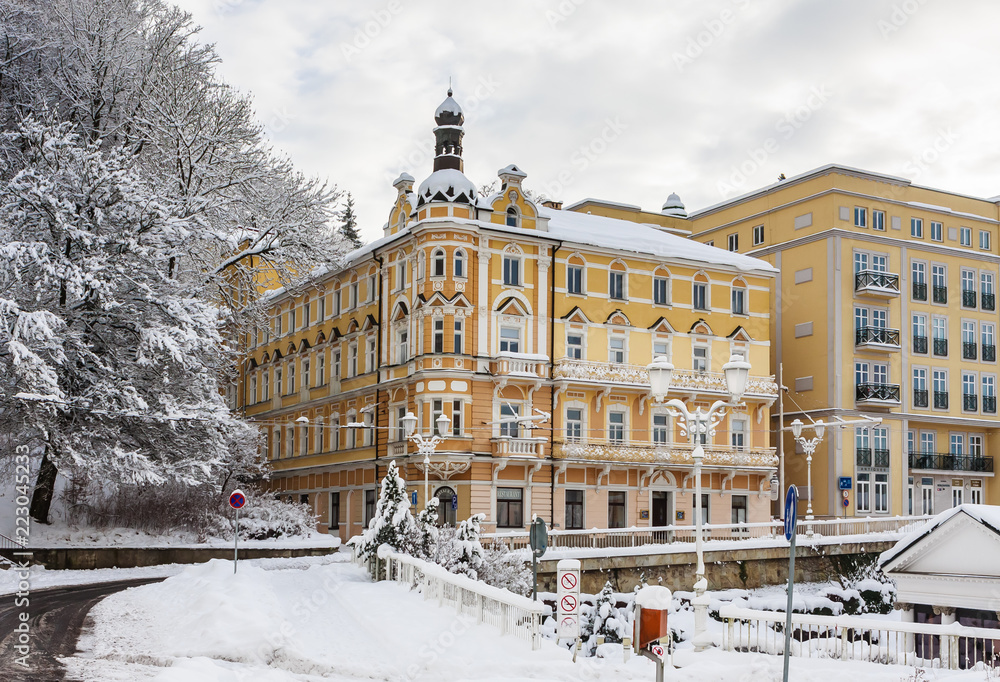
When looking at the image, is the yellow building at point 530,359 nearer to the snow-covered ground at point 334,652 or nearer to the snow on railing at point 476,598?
the snow on railing at point 476,598

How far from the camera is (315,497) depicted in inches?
2258

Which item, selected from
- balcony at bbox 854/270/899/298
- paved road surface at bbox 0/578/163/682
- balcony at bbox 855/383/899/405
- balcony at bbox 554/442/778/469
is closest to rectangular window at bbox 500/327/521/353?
balcony at bbox 554/442/778/469

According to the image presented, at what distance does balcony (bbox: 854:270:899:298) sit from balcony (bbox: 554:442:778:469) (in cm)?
1070

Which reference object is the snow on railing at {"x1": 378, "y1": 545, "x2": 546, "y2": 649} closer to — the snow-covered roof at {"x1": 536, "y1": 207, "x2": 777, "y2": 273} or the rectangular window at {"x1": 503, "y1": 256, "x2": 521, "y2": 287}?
the rectangular window at {"x1": 503, "y1": 256, "x2": 521, "y2": 287}

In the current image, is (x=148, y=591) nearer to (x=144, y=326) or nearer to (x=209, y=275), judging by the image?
(x=144, y=326)

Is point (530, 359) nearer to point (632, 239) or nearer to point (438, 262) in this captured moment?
point (438, 262)

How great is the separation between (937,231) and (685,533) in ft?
90.1

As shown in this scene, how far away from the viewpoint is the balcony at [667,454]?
4753cm

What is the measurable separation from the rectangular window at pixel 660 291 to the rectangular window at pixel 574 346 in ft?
15.1

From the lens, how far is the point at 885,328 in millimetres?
57969

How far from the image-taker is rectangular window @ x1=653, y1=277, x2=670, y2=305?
5234cm

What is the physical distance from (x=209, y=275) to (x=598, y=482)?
1995cm

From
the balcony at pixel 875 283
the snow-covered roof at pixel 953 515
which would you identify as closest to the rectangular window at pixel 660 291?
the balcony at pixel 875 283

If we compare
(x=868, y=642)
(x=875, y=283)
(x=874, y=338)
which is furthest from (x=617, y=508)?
(x=868, y=642)
